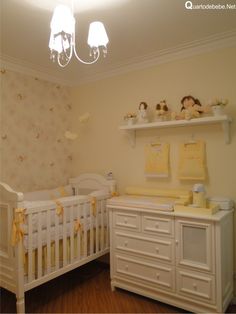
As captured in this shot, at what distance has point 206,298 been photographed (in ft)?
6.73

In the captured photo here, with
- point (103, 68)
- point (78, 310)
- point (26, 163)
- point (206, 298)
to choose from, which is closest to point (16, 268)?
point (78, 310)

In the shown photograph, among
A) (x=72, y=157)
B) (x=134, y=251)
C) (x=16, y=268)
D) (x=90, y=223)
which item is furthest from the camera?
(x=72, y=157)

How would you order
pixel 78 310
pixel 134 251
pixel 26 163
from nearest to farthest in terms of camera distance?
pixel 78 310
pixel 134 251
pixel 26 163

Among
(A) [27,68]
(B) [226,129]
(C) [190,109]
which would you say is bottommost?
(B) [226,129]

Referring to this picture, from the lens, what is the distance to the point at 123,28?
2.20 m

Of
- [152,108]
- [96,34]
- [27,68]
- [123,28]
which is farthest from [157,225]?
[27,68]

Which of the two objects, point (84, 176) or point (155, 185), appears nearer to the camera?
point (155, 185)

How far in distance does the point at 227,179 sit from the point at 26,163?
216 centimetres

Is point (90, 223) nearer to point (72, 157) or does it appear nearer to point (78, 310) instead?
point (78, 310)

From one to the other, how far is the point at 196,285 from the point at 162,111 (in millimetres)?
1617

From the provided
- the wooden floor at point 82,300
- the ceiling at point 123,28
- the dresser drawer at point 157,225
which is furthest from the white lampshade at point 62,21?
the wooden floor at point 82,300

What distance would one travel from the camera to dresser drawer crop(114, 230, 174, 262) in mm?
2252

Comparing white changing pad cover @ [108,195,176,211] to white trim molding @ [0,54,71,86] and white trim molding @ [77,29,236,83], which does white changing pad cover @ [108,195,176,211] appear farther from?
white trim molding @ [0,54,71,86]

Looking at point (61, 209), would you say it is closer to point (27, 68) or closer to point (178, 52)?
point (27, 68)
